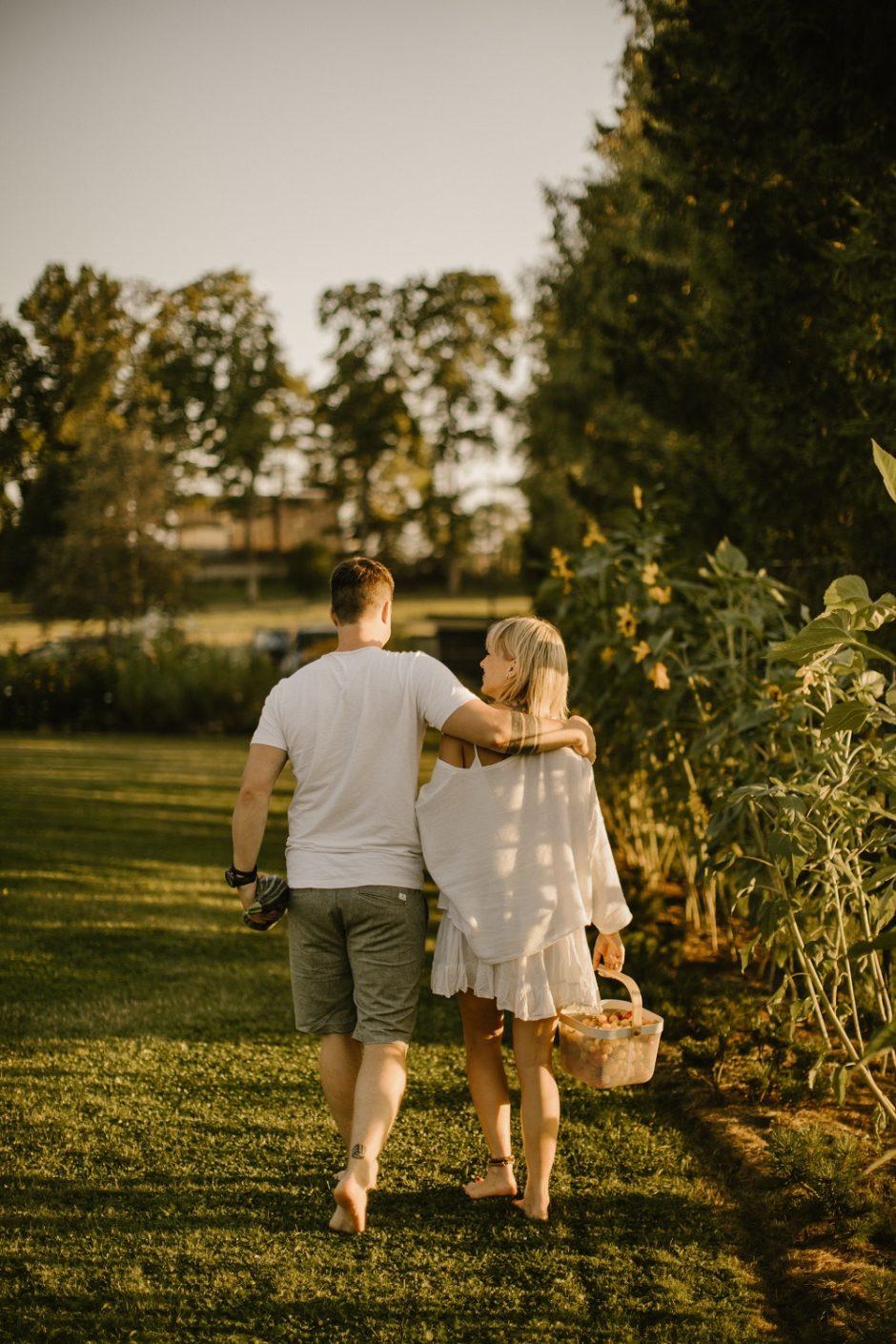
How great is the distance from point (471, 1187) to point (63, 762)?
995cm

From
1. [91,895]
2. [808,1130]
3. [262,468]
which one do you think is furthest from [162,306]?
[808,1130]

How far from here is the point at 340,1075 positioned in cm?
318

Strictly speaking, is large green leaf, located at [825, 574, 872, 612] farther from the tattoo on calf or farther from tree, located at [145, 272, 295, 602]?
tree, located at [145, 272, 295, 602]

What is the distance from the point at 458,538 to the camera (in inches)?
1789

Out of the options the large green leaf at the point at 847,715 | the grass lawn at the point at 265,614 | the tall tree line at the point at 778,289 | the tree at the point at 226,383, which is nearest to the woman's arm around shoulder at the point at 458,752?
the large green leaf at the point at 847,715

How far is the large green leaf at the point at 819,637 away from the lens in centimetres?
257

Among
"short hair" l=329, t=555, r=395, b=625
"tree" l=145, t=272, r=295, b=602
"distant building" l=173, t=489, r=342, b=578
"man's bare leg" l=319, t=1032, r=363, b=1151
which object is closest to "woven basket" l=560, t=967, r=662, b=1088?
"man's bare leg" l=319, t=1032, r=363, b=1151

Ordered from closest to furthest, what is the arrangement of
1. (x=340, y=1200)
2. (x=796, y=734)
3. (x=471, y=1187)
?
(x=340, y=1200) → (x=471, y=1187) → (x=796, y=734)

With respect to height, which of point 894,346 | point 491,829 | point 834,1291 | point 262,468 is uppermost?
point 262,468

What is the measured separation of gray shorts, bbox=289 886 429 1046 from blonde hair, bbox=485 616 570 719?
0.61 metres

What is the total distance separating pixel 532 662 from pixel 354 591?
525mm

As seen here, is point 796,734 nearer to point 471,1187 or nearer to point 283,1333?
point 471,1187

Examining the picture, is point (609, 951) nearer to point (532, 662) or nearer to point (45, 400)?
point (532, 662)

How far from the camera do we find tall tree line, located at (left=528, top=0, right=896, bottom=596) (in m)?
4.86
